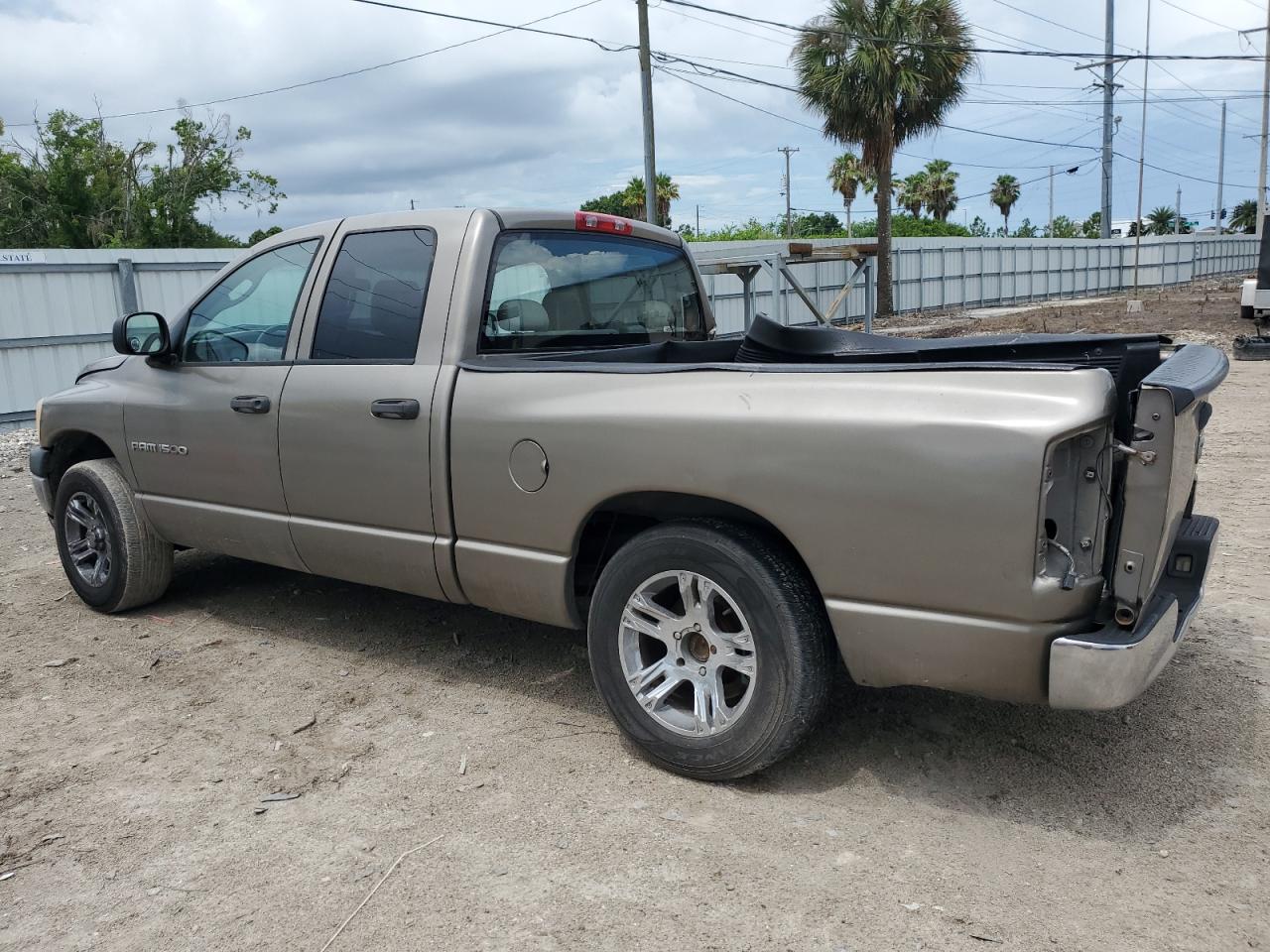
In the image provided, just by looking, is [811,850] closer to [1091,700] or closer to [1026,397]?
[1091,700]

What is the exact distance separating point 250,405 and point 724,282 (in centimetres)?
1946

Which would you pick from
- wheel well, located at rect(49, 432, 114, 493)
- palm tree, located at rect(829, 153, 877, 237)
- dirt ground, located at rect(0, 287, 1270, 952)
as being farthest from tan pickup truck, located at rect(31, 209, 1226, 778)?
palm tree, located at rect(829, 153, 877, 237)

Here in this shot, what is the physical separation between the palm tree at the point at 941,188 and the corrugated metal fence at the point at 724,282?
2021cm

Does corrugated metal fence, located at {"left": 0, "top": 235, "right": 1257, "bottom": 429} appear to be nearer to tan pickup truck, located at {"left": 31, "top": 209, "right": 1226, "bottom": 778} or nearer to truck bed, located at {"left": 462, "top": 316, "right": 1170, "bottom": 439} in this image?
tan pickup truck, located at {"left": 31, "top": 209, "right": 1226, "bottom": 778}

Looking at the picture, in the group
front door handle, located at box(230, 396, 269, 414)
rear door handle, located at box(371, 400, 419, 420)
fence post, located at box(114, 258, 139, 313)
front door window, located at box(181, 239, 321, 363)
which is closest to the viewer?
rear door handle, located at box(371, 400, 419, 420)

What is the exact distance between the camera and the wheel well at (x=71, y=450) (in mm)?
5516

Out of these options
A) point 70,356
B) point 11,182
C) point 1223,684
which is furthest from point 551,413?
point 11,182

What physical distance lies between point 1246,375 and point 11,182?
33929 mm

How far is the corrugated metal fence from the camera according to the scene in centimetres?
1382

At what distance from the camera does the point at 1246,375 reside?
47.9 ft

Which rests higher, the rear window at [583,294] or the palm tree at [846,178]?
the palm tree at [846,178]

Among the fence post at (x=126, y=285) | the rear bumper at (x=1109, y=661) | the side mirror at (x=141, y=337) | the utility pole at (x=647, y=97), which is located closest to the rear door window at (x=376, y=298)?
the side mirror at (x=141, y=337)

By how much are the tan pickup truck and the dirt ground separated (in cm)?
39

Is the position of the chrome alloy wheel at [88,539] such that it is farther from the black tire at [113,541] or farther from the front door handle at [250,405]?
the front door handle at [250,405]
